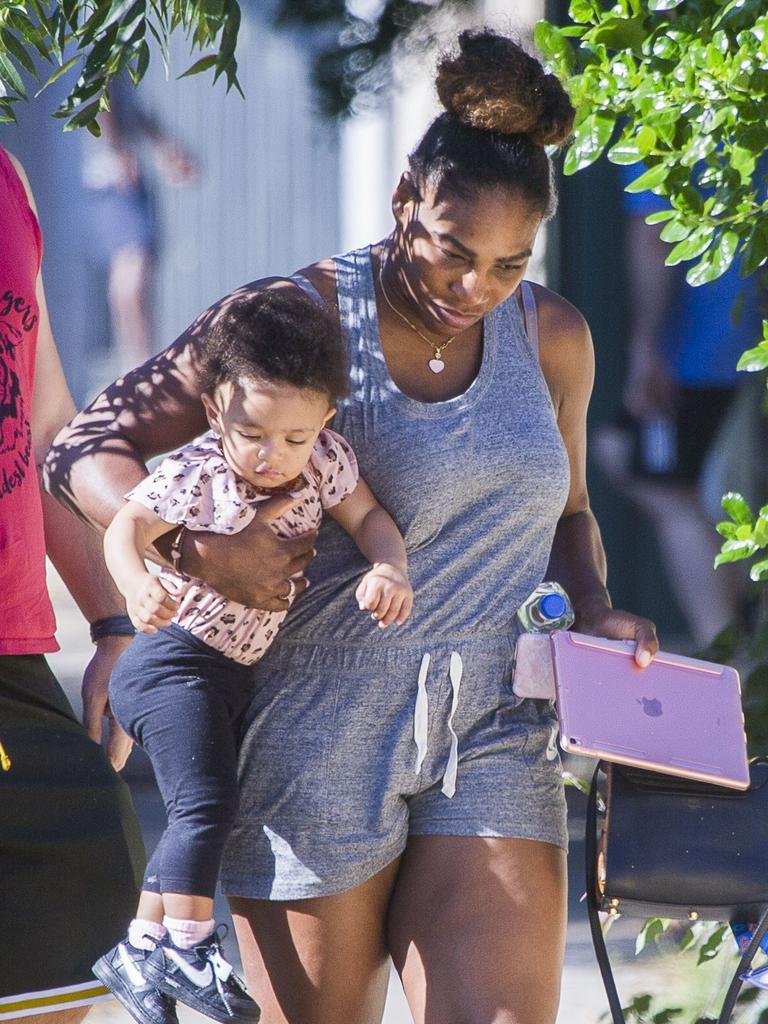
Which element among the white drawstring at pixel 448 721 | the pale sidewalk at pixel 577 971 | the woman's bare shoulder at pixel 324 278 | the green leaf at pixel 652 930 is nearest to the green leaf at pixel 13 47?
the woman's bare shoulder at pixel 324 278

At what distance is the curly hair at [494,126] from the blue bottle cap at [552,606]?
1.91 feet

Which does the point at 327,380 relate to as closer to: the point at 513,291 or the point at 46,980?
the point at 513,291

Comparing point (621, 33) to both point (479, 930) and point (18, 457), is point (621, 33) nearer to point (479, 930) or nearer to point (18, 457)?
point (18, 457)

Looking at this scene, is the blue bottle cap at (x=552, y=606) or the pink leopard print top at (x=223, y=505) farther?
the blue bottle cap at (x=552, y=606)

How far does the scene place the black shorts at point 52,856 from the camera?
2.24 meters

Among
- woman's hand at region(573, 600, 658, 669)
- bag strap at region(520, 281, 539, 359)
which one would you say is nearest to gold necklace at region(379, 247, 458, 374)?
bag strap at region(520, 281, 539, 359)

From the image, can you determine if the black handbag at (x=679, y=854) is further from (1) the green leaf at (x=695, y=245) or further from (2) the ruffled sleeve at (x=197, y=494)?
(1) the green leaf at (x=695, y=245)

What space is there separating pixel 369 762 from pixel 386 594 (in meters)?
0.32

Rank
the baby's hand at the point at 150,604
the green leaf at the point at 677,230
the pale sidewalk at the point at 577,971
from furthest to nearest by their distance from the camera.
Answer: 1. the pale sidewalk at the point at 577,971
2. the green leaf at the point at 677,230
3. the baby's hand at the point at 150,604

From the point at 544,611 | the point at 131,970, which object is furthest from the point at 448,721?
the point at 131,970

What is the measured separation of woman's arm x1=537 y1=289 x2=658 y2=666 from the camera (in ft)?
8.45

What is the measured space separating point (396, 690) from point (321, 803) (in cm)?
20

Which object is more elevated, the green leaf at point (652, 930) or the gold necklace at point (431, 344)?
the gold necklace at point (431, 344)

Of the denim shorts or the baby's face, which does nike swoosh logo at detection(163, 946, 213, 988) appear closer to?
the denim shorts
